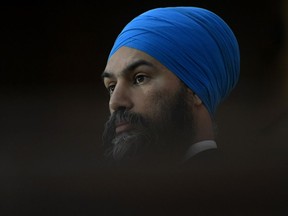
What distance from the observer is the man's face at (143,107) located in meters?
1.18

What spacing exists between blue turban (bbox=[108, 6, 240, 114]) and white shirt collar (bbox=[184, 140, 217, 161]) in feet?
0.24

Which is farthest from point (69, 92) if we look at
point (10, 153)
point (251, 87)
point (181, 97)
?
point (251, 87)

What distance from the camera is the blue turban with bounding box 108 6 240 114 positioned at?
1.17 meters

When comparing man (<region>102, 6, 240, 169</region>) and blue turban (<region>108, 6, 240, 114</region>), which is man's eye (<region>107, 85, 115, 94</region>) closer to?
man (<region>102, 6, 240, 169</region>)

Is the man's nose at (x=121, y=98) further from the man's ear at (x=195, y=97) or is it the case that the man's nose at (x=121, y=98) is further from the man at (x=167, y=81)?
the man's ear at (x=195, y=97)

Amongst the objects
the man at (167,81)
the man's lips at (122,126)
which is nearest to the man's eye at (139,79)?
the man at (167,81)

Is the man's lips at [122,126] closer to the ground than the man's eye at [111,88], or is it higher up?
closer to the ground

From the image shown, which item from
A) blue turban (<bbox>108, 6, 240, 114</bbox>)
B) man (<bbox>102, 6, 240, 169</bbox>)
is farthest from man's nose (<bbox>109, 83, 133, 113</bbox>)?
blue turban (<bbox>108, 6, 240, 114</bbox>)

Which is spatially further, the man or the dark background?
the man

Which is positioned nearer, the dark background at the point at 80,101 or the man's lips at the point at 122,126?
the dark background at the point at 80,101

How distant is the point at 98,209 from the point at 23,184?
15 cm

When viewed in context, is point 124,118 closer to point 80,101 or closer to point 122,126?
point 122,126

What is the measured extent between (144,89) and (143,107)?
1.7 inches

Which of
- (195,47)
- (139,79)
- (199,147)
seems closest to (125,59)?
(139,79)
